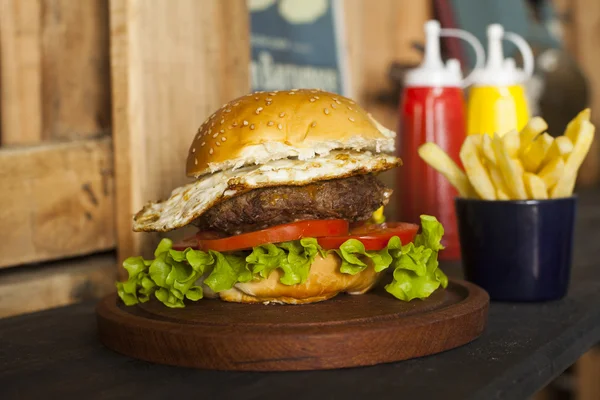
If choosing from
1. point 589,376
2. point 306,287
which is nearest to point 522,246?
point 306,287

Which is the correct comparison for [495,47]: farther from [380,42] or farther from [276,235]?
[380,42]

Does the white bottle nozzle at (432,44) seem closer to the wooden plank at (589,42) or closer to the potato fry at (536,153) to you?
the potato fry at (536,153)

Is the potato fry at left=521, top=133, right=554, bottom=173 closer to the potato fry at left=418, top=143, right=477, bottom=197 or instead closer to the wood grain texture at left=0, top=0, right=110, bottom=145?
the potato fry at left=418, top=143, right=477, bottom=197

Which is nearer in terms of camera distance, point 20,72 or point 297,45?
point 20,72

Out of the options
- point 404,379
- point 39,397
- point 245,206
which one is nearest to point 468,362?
point 404,379

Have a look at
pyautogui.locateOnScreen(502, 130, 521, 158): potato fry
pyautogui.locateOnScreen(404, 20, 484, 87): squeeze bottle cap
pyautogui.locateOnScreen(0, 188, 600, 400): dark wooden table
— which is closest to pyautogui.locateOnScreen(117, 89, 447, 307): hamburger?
pyautogui.locateOnScreen(0, 188, 600, 400): dark wooden table

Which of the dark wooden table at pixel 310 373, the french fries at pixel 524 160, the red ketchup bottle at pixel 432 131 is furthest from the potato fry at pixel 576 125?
the red ketchup bottle at pixel 432 131
